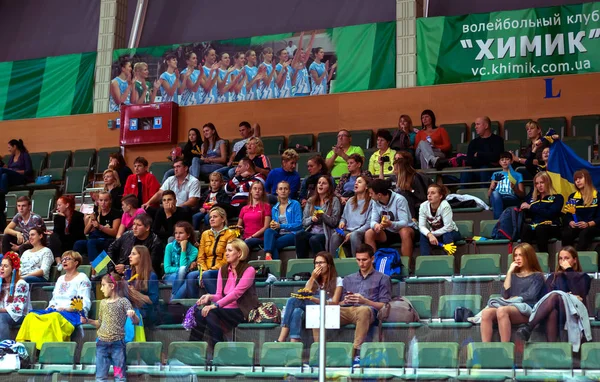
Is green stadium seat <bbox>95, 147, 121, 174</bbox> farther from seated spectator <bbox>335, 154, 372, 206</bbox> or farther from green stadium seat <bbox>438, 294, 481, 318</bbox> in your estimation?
green stadium seat <bbox>438, 294, 481, 318</bbox>

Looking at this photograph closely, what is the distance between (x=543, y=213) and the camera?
9109mm

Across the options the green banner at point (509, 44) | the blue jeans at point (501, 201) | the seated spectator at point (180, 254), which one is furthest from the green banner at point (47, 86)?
the blue jeans at point (501, 201)

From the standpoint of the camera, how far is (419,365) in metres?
6.10

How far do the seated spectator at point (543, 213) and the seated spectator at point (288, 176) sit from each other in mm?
2655

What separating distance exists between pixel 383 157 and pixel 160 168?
4.07 meters

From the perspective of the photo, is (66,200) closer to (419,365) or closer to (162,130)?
(162,130)

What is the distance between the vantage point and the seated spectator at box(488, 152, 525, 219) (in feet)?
32.6

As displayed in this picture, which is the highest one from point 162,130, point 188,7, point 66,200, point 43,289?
point 188,7

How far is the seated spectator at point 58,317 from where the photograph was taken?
7.25 meters

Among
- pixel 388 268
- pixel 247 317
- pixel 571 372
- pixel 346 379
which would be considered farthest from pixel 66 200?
pixel 571 372

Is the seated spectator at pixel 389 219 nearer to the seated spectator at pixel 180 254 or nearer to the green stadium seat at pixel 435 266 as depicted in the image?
the green stadium seat at pixel 435 266

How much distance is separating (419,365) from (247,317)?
126 cm

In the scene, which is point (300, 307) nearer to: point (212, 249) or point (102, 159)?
point (212, 249)

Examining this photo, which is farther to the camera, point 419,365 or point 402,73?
point 402,73
